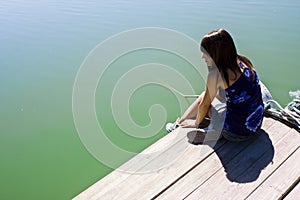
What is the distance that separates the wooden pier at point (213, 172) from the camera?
5.22ft

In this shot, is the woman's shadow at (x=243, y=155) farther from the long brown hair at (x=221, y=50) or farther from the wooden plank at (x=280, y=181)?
the long brown hair at (x=221, y=50)

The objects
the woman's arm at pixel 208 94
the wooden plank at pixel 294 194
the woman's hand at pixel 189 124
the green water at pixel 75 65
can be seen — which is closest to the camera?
the wooden plank at pixel 294 194

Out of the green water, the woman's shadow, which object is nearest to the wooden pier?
the woman's shadow

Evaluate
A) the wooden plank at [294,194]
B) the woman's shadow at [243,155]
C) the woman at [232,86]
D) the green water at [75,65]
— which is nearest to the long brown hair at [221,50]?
the woman at [232,86]

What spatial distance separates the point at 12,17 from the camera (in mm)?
6281

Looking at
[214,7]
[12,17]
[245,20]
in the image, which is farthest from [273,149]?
[12,17]

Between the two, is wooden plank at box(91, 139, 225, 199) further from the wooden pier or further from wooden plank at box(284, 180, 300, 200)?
wooden plank at box(284, 180, 300, 200)

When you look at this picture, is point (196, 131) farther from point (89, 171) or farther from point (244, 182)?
point (89, 171)

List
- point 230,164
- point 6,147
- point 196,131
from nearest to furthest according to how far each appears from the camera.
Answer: point 230,164, point 196,131, point 6,147

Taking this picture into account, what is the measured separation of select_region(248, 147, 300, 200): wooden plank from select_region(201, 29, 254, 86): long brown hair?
511 millimetres

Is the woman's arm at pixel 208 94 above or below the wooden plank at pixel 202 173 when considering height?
above

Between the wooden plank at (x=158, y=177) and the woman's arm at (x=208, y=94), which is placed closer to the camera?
the wooden plank at (x=158, y=177)

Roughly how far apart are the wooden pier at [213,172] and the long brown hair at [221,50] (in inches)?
16.6

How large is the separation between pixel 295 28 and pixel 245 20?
2.48ft
